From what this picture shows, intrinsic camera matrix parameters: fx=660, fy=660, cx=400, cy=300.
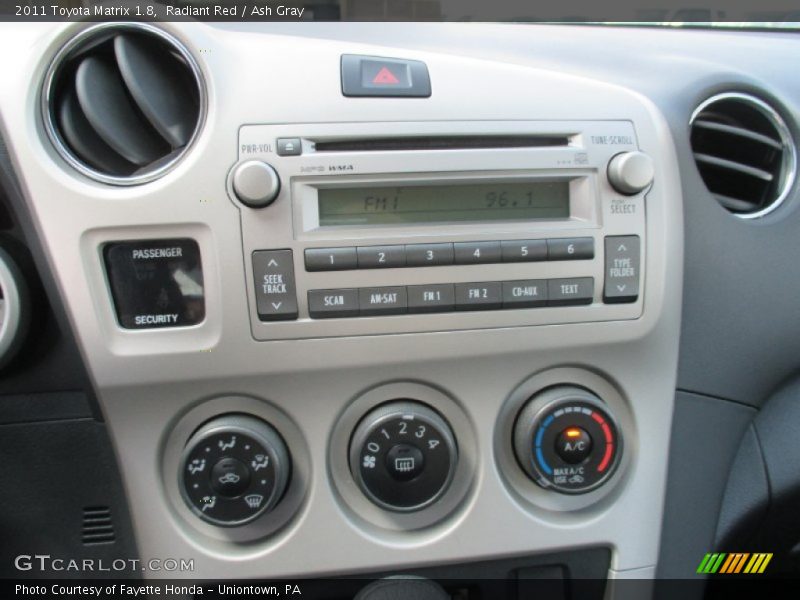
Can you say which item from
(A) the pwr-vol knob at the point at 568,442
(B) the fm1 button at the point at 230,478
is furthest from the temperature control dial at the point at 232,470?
(A) the pwr-vol knob at the point at 568,442

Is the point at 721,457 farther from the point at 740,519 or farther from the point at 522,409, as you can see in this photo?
the point at 522,409

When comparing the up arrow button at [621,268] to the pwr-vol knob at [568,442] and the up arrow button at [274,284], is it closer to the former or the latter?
the pwr-vol knob at [568,442]

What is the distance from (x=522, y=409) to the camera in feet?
3.34

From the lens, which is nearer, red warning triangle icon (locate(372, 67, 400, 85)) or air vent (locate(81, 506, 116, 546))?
red warning triangle icon (locate(372, 67, 400, 85))

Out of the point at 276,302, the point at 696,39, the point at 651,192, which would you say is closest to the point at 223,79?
the point at 276,302

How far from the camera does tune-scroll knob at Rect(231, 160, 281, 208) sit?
865 millimetres

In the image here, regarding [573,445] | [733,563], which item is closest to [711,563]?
[733,563]

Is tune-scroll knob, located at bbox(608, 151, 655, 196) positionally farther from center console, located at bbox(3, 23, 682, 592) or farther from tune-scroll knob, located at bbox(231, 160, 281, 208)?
tune-scroll knob, located at bbox(231, 160, 281, 208)

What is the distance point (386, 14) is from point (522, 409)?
0.67 metres

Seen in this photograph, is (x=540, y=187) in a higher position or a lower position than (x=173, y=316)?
higher

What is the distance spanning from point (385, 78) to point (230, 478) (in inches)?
23.9

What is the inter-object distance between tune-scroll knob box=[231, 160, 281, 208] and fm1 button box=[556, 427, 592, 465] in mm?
553

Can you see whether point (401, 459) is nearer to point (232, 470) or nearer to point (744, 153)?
point (232, 470)

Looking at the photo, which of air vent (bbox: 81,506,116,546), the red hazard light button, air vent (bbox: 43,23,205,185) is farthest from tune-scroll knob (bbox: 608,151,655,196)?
air vent (bbox: 81,506,116,546)
